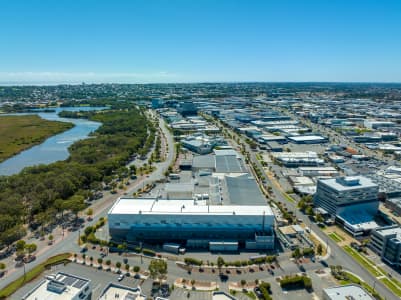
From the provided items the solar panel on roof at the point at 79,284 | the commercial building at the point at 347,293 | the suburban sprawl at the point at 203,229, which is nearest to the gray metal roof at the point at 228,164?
the suburban sprawl at the point at 203,229

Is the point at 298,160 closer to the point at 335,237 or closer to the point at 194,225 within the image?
the point at 335,237

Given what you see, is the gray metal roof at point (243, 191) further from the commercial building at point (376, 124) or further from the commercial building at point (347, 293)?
the commercial building at point (376, 124)

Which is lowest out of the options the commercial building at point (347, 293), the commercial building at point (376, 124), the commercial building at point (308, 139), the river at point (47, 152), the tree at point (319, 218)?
the river at point (47, 152)

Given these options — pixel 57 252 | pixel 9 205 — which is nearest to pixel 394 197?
pixel 57 252

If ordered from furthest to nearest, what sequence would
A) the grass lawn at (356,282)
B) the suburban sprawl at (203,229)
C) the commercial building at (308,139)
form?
the commercial building at (308,139), the suburban sprawl at (203,229), the grass lawn at (356,282)

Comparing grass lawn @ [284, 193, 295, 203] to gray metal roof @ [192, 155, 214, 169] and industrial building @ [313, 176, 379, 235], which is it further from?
gray metal roof @ [192, 155, 214, 169]

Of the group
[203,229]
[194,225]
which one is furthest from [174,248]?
[203,229]

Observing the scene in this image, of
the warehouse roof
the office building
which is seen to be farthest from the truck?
the office building
